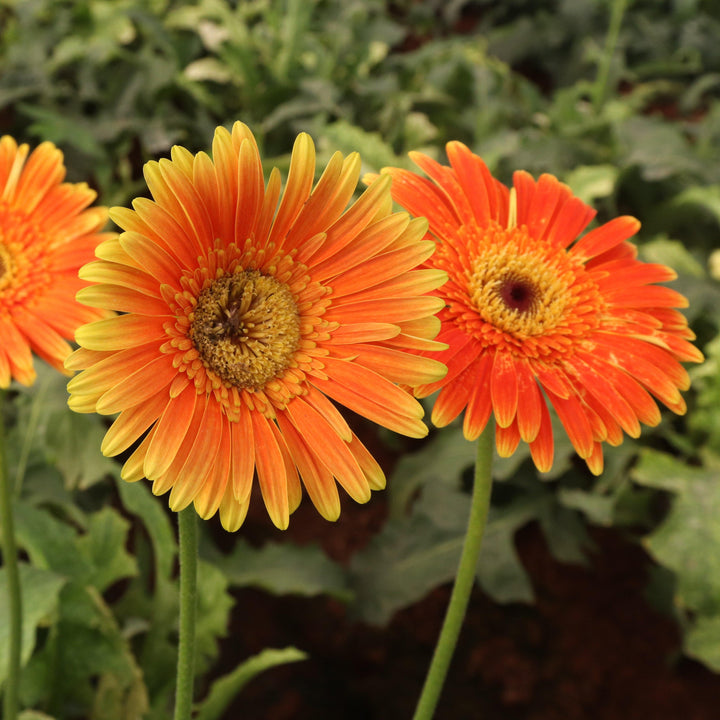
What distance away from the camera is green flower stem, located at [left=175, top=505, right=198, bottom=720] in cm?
64

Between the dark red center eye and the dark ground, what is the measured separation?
1.06 m

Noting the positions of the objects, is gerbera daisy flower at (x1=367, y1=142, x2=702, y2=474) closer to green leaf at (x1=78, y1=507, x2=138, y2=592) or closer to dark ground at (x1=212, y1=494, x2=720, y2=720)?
green leaf at (x1=78, y1=507, x2=138, y2=592)

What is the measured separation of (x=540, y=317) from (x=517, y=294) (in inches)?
1.2

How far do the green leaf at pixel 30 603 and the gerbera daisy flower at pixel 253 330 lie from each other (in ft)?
1.73

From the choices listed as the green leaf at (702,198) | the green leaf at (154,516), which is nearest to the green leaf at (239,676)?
the green leaf at (154,516)

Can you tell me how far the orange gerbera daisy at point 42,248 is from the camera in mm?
842

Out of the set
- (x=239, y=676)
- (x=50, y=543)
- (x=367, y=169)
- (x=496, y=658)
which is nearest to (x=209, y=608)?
(x=239, y=676)

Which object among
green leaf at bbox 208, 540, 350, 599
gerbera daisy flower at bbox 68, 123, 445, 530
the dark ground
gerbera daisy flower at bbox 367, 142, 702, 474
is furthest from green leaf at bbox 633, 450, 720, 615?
gerbera daisy flower at bbox 68, 123, 445, 530

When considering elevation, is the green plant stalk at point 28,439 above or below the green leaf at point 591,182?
below

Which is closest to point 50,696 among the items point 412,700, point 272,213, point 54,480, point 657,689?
point 54,480

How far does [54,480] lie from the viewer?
150 cm

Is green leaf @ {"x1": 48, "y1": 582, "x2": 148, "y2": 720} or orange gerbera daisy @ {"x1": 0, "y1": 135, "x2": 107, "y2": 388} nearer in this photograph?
orange gerbera daisy @ {"x1": 0, "y1": 135, "x2": 107, "y2": 388}

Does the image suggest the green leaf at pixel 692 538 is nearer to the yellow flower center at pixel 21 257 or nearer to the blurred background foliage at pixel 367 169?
the blurred background foliage at pixel 367 169

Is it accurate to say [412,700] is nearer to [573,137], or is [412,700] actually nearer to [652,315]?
[652,315]
